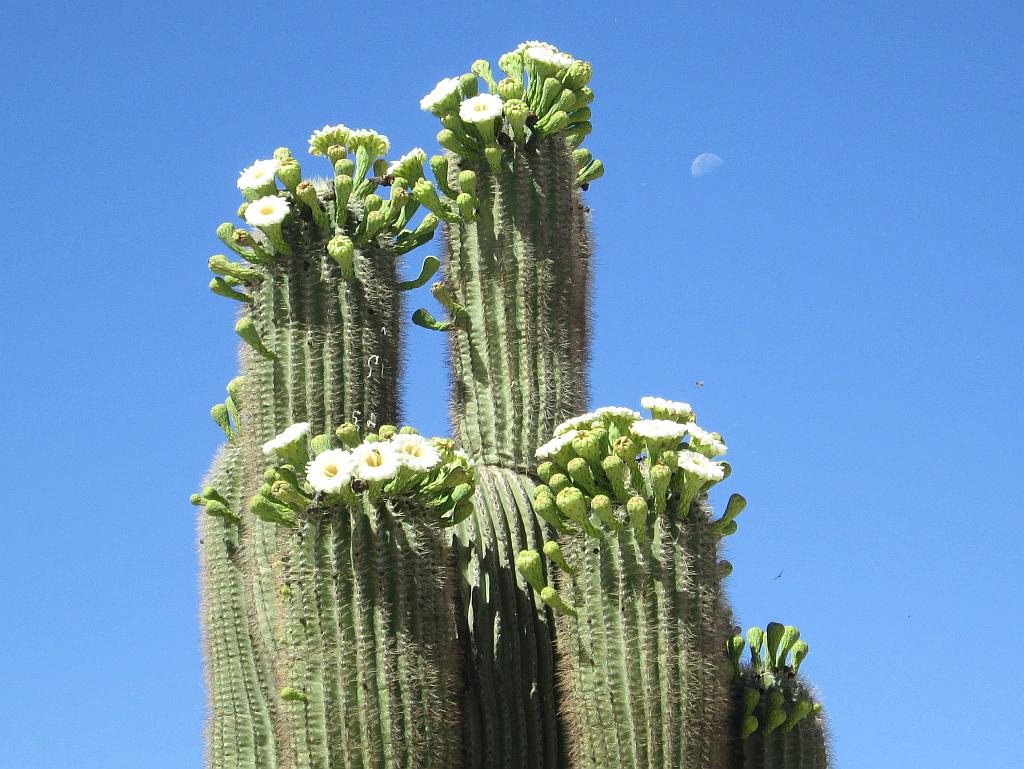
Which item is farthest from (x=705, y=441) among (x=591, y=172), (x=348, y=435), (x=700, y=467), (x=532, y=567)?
(x=591, y=172)

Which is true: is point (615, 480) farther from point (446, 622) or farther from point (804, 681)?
point (804, 681)

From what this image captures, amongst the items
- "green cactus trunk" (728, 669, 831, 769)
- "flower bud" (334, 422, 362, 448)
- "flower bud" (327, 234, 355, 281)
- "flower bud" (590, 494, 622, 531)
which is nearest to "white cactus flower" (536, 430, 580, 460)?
"flower bud" (590, 494, 622, 531)

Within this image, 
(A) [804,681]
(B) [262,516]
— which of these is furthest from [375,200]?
(A) [804,681]

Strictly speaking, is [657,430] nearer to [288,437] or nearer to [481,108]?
[288,437]

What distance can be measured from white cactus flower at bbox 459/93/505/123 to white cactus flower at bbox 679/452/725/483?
2.47 meters

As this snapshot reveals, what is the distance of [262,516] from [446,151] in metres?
2.88

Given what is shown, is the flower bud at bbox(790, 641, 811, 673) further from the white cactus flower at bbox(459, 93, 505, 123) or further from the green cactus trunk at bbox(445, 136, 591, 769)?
the white cactus flower at bbox(459, 93, 505, 123)

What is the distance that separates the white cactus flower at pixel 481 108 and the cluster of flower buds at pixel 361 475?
2.14m

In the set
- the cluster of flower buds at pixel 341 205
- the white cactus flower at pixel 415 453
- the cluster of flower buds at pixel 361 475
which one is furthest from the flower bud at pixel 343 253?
the white cactus flower at pixel 415 453

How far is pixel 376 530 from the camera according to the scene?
23.0ft

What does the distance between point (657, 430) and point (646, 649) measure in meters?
1.06

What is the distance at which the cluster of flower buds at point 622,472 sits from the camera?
7418mm

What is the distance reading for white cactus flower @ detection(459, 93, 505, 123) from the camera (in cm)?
880

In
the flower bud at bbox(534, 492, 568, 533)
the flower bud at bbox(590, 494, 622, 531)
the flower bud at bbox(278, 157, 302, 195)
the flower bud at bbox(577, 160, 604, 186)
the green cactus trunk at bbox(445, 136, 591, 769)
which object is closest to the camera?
the flower bud at bbox(590, 494, 622, 531)
